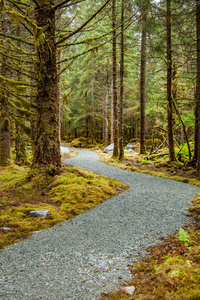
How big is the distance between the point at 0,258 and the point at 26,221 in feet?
3.79

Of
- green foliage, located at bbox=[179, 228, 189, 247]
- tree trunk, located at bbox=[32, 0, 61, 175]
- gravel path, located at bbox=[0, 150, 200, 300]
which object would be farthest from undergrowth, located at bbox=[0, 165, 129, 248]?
green foliage, located at bbox=[179, 228, 189, 247]

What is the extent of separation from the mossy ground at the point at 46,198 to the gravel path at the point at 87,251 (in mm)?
250

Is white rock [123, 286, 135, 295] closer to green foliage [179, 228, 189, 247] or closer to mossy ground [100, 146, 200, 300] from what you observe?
mossy ground [100, 146, 200, 300]

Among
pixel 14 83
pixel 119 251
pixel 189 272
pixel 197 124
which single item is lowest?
pixel 119 251

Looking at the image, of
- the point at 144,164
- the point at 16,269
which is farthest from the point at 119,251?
the point at 144,164

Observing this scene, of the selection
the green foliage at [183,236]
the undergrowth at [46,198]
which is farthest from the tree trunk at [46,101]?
the green foliage at [183,236]

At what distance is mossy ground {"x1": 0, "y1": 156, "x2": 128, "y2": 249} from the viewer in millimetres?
3851

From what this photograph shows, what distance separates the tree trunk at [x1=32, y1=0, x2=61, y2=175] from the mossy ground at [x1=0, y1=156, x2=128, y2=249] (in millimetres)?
596

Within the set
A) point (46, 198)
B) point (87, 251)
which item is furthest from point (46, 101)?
point (87, 251)

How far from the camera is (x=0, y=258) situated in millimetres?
2875

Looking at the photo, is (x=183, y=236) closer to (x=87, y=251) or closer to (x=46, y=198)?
(x=87, y=251)

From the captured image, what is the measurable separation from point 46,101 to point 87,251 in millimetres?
4582

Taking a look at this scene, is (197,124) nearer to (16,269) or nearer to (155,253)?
(155,253)

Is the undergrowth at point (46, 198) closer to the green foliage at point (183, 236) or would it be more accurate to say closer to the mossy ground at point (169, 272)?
the mossy ground at point (169, 272)
